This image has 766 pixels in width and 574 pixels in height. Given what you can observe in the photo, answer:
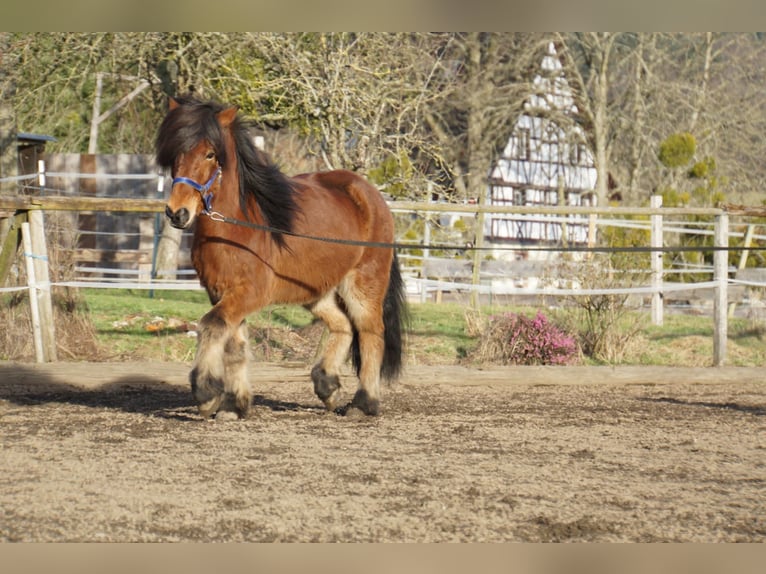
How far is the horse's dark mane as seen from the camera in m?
6.07

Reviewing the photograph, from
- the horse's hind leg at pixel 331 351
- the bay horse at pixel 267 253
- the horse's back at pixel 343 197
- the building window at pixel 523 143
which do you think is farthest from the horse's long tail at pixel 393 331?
the building window at pixel 523 143

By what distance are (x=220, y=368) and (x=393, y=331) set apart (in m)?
1.80

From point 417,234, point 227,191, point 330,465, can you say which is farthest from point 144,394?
point 417,234

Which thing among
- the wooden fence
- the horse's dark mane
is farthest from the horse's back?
the wooden fence

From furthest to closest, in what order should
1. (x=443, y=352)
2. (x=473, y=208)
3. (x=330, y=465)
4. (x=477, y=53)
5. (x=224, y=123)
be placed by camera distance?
(x=477, y=53) < (x=443, y=352) < (x=473, y=208) < (x=224, y=123) < (x=330, y=465)

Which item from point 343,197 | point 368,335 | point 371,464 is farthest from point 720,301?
point 371,464

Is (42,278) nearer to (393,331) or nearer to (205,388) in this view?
(205,388)

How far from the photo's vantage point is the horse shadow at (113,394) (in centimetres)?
742

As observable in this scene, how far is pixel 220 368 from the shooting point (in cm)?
622

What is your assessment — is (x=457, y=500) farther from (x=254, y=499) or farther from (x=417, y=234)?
(x=417, y=234)

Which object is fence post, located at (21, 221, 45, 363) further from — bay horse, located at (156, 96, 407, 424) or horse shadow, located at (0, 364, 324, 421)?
bay horse, located at (156, 96, 407, 424)

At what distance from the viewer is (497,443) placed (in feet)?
19.5

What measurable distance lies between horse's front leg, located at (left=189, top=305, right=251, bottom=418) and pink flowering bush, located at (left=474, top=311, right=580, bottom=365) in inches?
163
